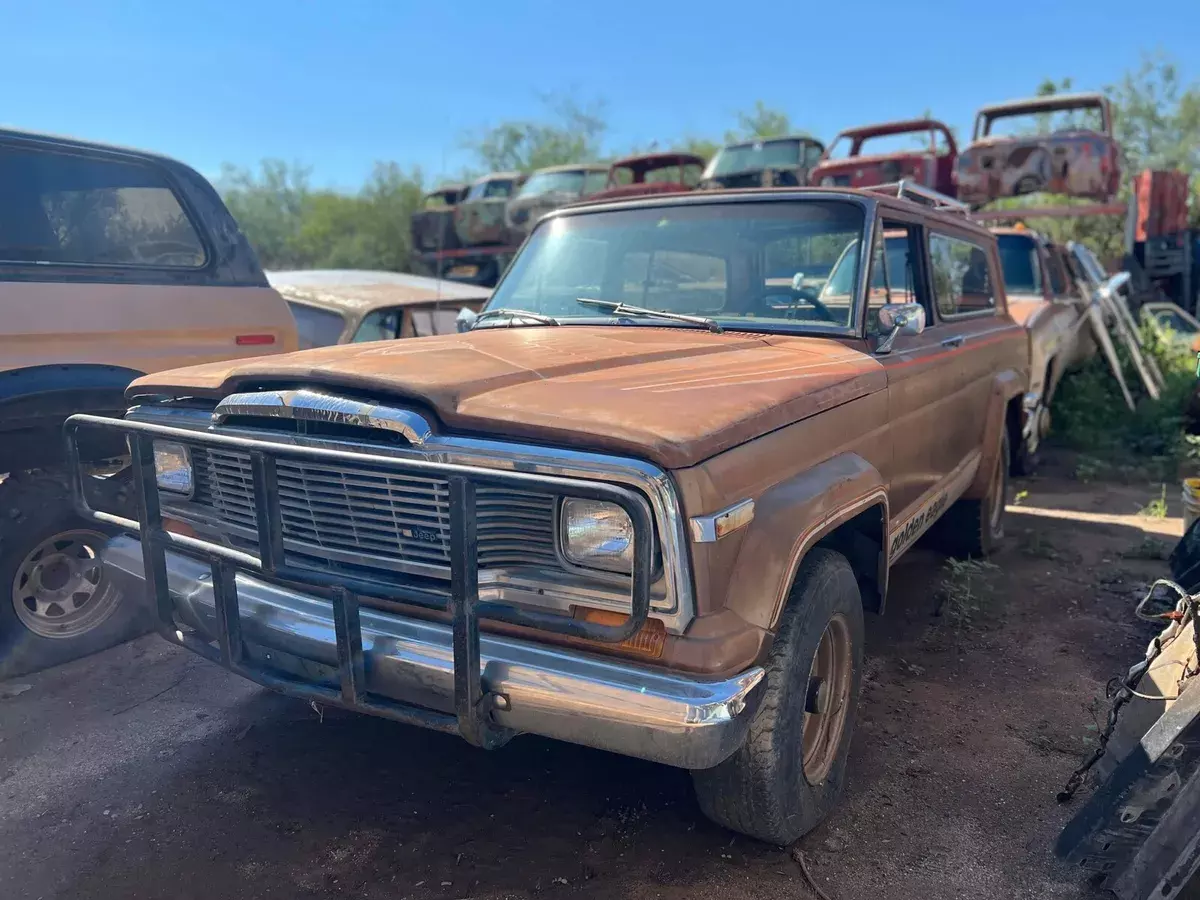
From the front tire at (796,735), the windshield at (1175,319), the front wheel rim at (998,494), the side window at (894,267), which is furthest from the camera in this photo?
the windshield at (1175,319)

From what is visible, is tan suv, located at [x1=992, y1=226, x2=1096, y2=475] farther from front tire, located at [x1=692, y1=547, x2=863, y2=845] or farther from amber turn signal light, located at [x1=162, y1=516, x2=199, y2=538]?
amber turn signal light, located at [x1=162, y1=516, x2=199, y2=538]

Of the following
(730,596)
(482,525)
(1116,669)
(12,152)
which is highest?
(12,152)

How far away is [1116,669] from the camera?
3902 mm

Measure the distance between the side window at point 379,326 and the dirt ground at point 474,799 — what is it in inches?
118

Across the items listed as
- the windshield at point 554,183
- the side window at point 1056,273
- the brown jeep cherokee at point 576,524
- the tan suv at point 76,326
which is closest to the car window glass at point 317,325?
the tan suv at point 76,326

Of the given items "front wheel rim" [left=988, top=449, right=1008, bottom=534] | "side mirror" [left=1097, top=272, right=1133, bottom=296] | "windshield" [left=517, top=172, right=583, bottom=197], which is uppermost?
"windshield" [left=517, top=172, right=583, bottom=197]

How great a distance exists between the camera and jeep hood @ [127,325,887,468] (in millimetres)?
2174

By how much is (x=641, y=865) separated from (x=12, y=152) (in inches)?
153

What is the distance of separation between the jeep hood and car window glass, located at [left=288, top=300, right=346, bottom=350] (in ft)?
11.4

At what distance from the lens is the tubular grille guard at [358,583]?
2.03 m

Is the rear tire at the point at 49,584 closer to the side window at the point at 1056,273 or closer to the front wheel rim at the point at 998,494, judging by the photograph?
the front wheel rim at the point at 998,494

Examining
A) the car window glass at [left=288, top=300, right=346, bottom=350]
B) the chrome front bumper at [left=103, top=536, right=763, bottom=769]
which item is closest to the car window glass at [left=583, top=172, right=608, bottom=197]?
the car window glass at [left=288, top=300, right=346, bottom=350]

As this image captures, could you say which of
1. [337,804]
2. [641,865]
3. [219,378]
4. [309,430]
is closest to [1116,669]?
[641,865]

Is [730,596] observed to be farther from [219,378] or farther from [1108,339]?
[1108,339]
